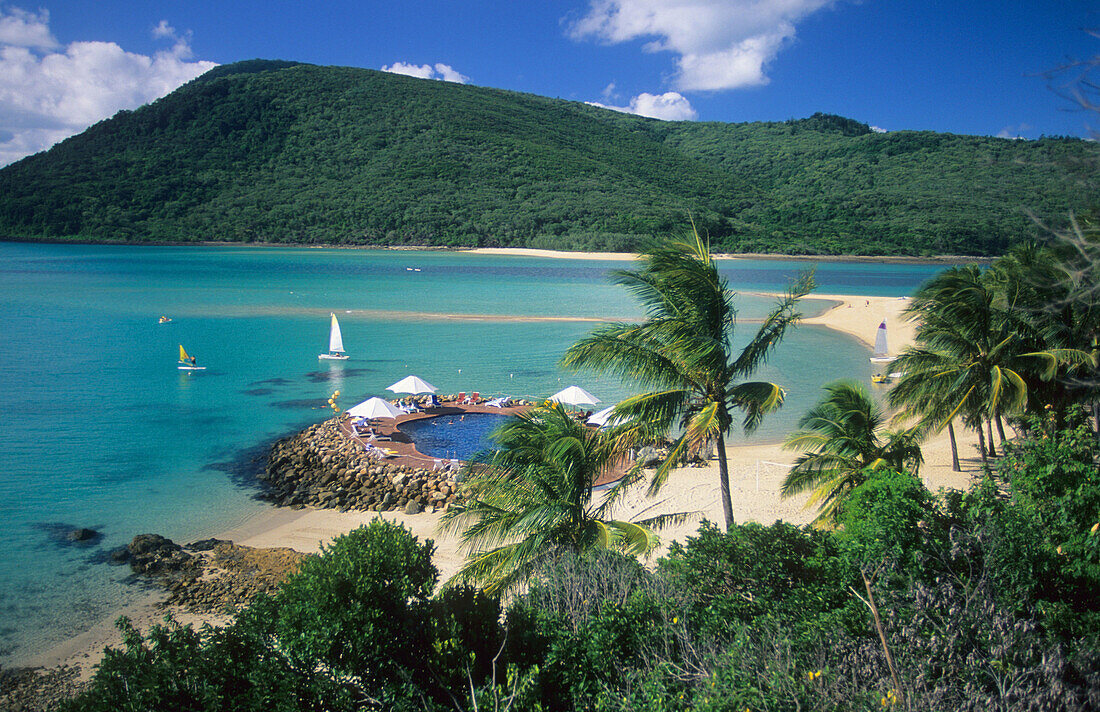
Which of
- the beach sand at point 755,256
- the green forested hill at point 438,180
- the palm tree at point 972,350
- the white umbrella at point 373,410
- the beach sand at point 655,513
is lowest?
the beach sand at point 655,513

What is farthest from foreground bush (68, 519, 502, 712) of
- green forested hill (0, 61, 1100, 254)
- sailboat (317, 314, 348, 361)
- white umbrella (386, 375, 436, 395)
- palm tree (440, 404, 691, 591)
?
green forested hill (0, 61, 1100, 254)

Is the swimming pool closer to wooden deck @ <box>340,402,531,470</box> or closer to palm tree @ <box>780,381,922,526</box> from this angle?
wooden deck @ <box>340,402,531,470</box>

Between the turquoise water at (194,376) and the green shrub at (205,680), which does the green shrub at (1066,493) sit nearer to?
the green shrub at (205,680)

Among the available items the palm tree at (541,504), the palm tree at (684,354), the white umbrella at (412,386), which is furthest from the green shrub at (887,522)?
the white umbrella at (412,386)

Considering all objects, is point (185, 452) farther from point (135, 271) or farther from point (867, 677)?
point (135, 271)

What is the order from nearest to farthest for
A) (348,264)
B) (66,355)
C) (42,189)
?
1. (66,355)
2. (348,264)
3. (42,189)

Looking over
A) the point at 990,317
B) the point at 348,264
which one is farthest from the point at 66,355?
the point at 348,264
